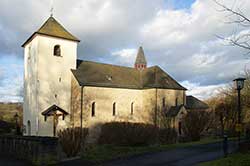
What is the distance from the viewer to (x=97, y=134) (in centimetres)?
3912

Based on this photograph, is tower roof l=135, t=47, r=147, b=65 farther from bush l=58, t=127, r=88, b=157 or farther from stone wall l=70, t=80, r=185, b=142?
bush l=58, t=127, r=88, b=157

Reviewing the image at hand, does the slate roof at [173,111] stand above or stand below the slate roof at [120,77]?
below

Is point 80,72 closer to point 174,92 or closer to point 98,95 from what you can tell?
point 98,95

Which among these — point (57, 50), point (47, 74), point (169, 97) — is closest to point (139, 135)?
point (47, 74)

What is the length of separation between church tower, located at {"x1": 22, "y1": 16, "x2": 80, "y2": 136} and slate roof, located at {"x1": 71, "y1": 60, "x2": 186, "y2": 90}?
6.81 ft

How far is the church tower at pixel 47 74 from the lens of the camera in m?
36.5

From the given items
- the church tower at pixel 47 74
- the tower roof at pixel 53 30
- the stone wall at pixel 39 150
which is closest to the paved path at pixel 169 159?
the stone wall at pixel 39 150

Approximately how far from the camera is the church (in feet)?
122

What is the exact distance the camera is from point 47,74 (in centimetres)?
3769

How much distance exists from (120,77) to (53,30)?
1168 cm

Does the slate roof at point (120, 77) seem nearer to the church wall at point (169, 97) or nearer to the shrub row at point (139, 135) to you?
the church wall at point (169, 97)

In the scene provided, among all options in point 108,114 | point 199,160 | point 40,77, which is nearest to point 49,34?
point 40,77

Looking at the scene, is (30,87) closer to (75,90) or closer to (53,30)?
(75,90)

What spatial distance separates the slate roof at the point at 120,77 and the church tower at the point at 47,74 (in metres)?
2.08
